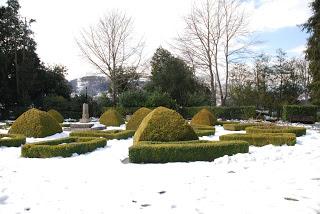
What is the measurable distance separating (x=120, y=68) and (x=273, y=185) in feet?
123

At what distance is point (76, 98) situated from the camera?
3644cm

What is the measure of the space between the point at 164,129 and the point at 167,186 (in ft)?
14.7

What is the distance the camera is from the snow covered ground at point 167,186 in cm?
511

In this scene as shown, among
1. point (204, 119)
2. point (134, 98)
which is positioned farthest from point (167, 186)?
point (134, 98)

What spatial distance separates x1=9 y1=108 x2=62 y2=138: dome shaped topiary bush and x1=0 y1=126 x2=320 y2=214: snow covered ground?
A: 6499 millimetres

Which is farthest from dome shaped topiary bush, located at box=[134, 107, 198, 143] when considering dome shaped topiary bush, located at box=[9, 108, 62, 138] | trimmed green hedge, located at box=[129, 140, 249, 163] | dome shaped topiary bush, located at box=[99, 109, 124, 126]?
dome shaped topiary bush, located at box=[99, 109, 124, 126]

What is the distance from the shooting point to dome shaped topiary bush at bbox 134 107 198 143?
34.9ft

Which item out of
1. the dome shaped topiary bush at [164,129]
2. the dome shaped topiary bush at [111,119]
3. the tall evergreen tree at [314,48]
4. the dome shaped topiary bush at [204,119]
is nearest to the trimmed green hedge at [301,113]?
the tall evergreen tree at [314,48]

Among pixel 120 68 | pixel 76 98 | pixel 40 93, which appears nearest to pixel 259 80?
pixel 120 68

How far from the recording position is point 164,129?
10695 mm

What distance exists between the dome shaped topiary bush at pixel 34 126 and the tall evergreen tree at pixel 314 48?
19405mm

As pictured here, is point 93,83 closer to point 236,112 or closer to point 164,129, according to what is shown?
point 236,112

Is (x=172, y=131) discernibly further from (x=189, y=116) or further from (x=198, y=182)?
(x=189, y=116)

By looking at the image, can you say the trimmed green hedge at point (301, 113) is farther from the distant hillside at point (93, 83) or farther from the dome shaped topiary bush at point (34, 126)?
the distant hillside at point (93, 83)
